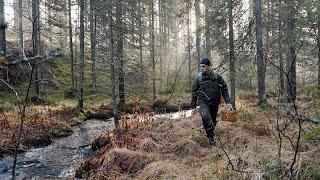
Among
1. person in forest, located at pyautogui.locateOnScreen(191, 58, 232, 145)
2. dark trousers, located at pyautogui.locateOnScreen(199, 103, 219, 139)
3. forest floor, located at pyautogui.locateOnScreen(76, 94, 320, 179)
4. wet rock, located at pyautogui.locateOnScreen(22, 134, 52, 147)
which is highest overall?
person in forest, located at pyautogui.locateOnScreen(191, 58, 232, 145)

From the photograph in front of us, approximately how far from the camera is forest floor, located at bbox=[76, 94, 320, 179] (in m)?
5.42

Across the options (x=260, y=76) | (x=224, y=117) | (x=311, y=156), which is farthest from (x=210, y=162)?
(x=260, y=76)

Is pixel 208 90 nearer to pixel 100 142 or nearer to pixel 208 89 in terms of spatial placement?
pixel 208 89

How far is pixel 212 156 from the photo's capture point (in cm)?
687

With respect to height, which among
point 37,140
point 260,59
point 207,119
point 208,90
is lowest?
point 37,140

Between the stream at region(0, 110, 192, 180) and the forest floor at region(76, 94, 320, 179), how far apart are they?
113 cm

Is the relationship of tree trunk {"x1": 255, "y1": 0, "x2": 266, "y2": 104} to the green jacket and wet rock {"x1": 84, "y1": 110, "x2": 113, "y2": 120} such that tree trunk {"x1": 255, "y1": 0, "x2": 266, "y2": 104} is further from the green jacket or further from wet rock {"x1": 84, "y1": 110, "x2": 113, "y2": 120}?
wet rock {"x1": 84, "y1": 110, "x2": 113, "y2": 120}

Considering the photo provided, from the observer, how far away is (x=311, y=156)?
5758mm

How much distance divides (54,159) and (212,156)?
198 inches

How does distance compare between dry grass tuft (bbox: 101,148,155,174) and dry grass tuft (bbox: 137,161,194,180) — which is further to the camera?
dry grass tuft (bbox: 101,148,155,174)

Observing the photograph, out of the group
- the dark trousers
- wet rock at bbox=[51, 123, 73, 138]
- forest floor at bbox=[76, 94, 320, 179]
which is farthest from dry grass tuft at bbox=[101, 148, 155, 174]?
wet rock at bbox=[51, 123, 73, 138]

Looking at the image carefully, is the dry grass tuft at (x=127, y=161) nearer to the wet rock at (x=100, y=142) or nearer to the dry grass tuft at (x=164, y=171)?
the dry grass tuft at (x=164, y=171)

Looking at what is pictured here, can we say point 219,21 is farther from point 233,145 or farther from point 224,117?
point 233,145

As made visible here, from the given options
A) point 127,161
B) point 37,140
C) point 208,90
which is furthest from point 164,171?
point 37,140
